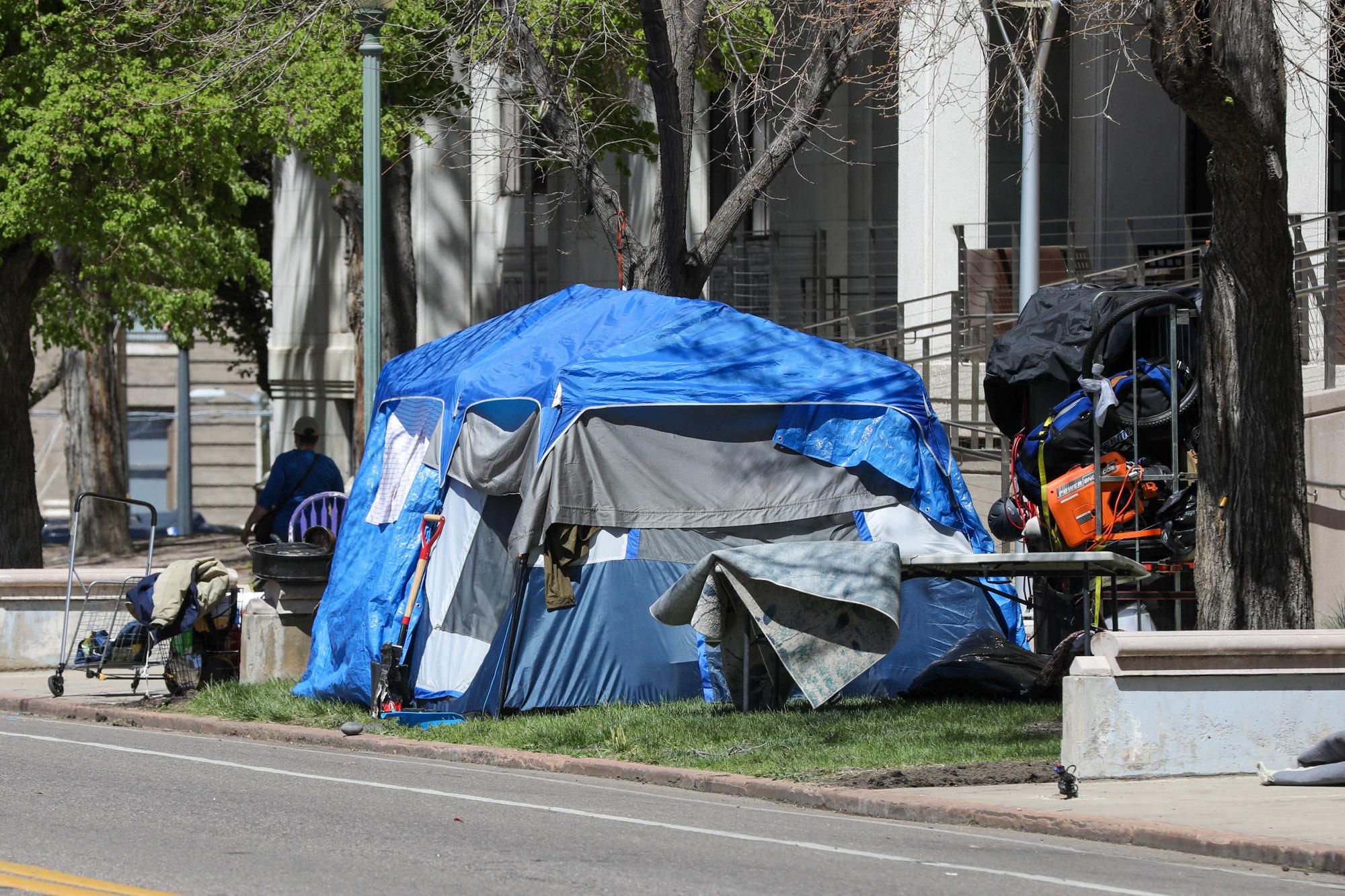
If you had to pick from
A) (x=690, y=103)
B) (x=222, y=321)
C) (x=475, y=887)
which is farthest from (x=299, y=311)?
(x=475, y=887)

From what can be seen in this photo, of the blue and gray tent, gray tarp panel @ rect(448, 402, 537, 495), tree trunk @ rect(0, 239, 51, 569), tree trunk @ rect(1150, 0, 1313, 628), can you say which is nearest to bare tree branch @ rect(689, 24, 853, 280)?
the blue and gray tent

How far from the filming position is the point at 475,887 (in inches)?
275

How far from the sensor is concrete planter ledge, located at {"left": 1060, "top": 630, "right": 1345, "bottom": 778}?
9.94 m

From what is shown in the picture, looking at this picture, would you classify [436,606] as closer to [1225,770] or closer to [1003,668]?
[1003,668]

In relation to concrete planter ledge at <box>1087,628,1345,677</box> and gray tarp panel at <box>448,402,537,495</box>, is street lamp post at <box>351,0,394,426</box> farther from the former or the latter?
concrete planter ledge at <box>1087,628,1345,677</box>

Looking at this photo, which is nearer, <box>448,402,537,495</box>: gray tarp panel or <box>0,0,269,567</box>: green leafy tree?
<box>448,402,537,495</box>: gray tarp panel

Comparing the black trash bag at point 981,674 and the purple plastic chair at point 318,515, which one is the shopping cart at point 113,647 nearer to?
the purple plastic chair at point 318,515

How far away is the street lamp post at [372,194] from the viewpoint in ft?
49.2

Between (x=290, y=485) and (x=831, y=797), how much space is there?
7.93 m

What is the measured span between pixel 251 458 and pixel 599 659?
4146 centimetres

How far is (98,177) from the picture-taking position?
65.9 ft

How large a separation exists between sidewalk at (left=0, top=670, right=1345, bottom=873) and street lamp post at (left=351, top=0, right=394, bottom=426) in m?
4.28

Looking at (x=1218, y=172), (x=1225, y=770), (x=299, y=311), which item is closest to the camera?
(x=1225, y=770)

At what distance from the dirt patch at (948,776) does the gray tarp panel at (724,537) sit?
361 cm
